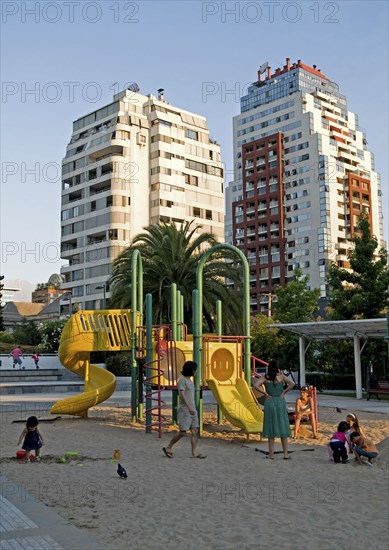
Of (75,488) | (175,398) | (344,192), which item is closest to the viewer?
(75,488)

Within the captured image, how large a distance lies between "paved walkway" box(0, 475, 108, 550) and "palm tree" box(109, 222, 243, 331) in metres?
23.5

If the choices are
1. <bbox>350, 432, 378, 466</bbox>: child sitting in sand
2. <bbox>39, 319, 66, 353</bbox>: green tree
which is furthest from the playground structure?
<bbox>39, 319, 66, 353</bbox>: green tree

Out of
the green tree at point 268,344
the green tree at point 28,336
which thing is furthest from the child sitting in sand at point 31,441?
the green tree at point 28,336

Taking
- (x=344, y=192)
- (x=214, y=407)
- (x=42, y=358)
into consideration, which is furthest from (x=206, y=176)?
(x=214, y=407)

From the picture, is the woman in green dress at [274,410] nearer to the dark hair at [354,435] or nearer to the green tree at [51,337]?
the dark hair at [354,435]

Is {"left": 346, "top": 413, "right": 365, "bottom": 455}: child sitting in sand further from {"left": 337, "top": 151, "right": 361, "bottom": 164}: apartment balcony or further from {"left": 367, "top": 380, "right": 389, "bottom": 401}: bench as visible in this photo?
{"left": 337, "top": 151, "right": 361, "bottom": 164}: apartment balcony

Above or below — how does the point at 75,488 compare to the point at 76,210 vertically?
below

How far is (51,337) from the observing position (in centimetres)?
6275

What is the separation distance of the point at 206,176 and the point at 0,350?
124 feet

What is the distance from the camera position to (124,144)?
77.1 metres

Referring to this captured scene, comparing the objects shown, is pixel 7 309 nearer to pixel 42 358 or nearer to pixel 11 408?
pixel 42 358

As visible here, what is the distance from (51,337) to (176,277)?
114ft

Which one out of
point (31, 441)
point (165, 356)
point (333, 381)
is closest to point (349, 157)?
point (333, 381)

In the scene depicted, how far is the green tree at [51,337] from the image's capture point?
56.8 m
